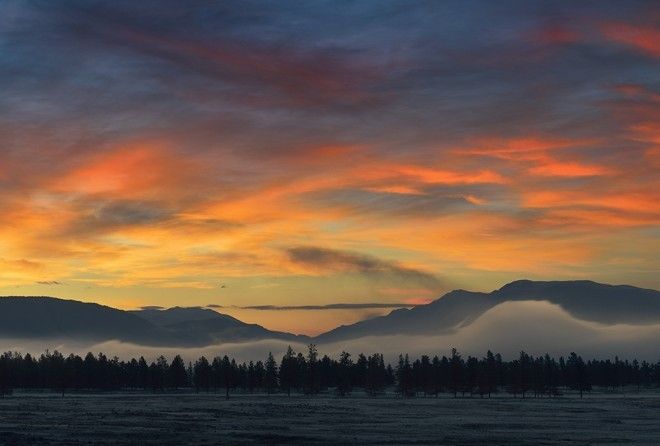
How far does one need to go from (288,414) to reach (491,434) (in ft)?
150

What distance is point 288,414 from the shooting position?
13162cm

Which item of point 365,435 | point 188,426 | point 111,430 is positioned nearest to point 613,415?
point 365,435

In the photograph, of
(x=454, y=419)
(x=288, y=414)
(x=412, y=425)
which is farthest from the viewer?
(x=288, y=414)

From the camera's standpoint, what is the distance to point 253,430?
95812mm

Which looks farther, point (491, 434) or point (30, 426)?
point (30, 426)

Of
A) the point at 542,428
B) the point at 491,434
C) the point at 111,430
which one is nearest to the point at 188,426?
the point at 111,430

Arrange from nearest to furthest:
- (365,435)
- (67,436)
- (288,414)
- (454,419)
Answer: (67,436)
(365,435)
(454,419)
(288,414)

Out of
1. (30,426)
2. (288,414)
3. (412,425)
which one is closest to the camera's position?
(30,426)

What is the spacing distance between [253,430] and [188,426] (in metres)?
9.71

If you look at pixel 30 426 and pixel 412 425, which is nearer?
pixel 30 426

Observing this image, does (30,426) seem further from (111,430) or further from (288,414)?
(288,414)

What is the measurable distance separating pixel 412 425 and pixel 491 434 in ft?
50.7

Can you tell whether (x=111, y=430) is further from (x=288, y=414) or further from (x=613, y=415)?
(x=613, y=415)

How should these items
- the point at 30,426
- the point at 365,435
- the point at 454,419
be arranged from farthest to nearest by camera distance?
the point at 454,419
the point at 30,426
the point at 365,435
